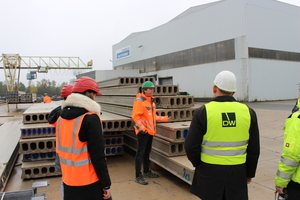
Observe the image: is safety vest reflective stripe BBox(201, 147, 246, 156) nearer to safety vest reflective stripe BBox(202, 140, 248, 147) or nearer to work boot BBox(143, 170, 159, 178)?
safety vest reflective stripe BBox(202, 140, 248, 147)

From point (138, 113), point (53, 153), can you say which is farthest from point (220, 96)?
point (53, 153)

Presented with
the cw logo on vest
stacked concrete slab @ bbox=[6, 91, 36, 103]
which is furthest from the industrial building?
the cw logo on vest

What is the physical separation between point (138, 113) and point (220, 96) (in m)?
2.49

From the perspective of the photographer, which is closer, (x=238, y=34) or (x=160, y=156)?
(x=160, y=156)

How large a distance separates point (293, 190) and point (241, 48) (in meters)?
21.2

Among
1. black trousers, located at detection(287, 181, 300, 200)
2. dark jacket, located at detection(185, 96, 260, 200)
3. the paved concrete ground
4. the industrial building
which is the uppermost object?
the industrial building

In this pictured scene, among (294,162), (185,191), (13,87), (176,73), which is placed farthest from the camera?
(13,87)

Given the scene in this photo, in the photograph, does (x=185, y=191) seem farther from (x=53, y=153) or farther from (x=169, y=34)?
(x=169, y=34)

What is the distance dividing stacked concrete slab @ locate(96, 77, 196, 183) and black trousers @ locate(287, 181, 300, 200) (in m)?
1.75

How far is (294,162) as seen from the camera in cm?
215

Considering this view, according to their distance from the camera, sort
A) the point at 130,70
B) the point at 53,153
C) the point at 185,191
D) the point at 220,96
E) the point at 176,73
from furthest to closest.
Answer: the point at 130,70 → the point at 176,73 → the point at 53,153 → the point at 185,191 → the point at 220,96

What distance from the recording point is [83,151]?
87.9 inches

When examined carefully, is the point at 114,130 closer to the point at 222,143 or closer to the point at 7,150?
the point at 7,150

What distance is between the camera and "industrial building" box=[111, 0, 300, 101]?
21500 millimetres
